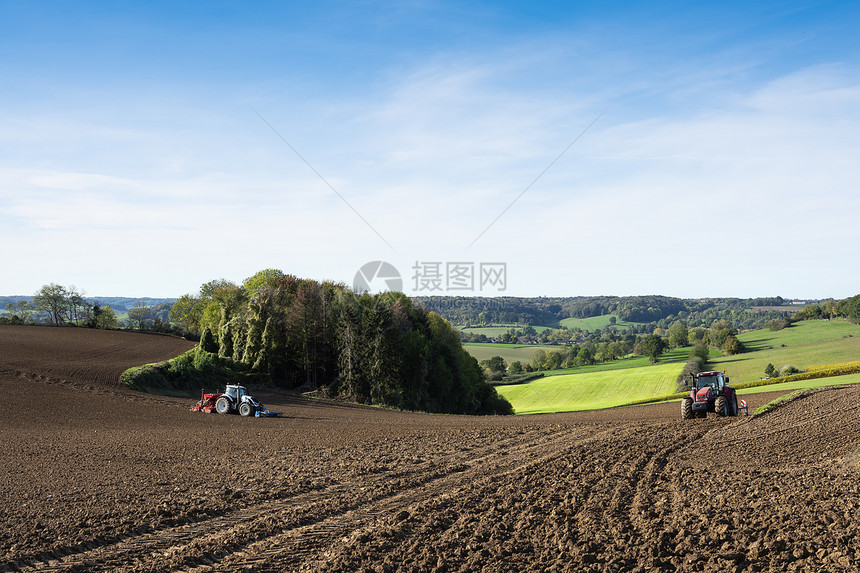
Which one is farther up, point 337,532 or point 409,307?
point 409,307

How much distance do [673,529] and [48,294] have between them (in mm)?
111762

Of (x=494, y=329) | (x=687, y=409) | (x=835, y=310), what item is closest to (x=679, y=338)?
(x=835, y=310)

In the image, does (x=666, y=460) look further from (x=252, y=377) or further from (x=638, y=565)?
(x=252, y=377)

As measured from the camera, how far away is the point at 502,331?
158 m

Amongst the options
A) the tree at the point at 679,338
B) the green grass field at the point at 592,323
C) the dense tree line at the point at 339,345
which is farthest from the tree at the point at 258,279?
the green grass field at the point at 592,323

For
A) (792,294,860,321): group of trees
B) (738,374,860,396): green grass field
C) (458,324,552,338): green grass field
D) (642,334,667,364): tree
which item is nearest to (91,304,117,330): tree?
(458,324,552,338): green grass field

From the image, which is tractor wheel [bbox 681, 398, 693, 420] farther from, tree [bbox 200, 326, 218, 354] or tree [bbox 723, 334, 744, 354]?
tree [bbox 723, 334, 744, 354]

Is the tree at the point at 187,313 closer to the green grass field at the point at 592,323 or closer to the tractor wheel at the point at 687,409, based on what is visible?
the tractor wheel at the point at 687,409

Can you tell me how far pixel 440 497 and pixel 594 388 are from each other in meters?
64.0

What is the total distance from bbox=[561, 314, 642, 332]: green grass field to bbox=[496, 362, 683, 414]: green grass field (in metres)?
90.5

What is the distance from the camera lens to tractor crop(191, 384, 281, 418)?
3512 centimetres

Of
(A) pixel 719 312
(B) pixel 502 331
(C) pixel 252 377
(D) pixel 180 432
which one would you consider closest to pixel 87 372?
(C) pixel 252 377

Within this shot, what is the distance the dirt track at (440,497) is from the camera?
34.2ft

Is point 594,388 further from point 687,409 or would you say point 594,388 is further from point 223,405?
point 223,405
